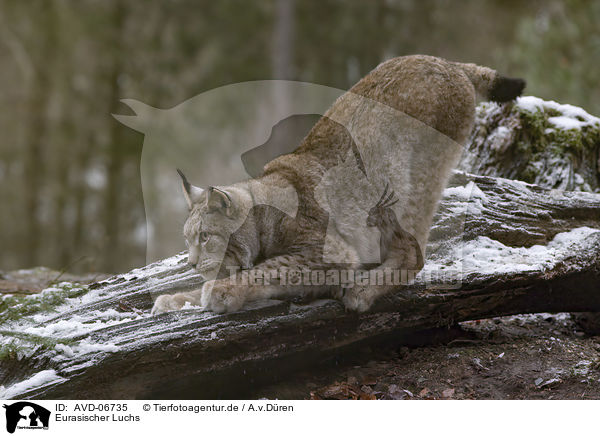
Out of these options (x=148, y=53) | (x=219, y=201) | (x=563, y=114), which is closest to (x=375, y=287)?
(x=219, y=201)

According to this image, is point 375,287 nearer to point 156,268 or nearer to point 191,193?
point 191,193

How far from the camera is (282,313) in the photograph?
11.6ft

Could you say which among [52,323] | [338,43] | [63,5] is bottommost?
[52,323]

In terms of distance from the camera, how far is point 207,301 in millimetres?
3506

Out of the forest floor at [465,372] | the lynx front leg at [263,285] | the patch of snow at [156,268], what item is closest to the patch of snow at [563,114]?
the forest floor at [465,372]

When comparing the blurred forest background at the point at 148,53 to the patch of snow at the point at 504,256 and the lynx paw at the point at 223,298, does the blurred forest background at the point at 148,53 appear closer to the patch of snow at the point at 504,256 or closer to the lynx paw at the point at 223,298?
the patch of snow at the point at 504,256

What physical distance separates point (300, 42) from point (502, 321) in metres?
10.6

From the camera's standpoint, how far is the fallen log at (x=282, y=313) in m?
3.18

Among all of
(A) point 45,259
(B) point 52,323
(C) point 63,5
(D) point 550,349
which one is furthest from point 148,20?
(D) point 550,349

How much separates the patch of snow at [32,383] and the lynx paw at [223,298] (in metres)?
0.95

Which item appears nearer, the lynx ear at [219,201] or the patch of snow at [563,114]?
the lynx ear at [219,201]

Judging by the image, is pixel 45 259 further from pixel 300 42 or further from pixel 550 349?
pixel 550 349
